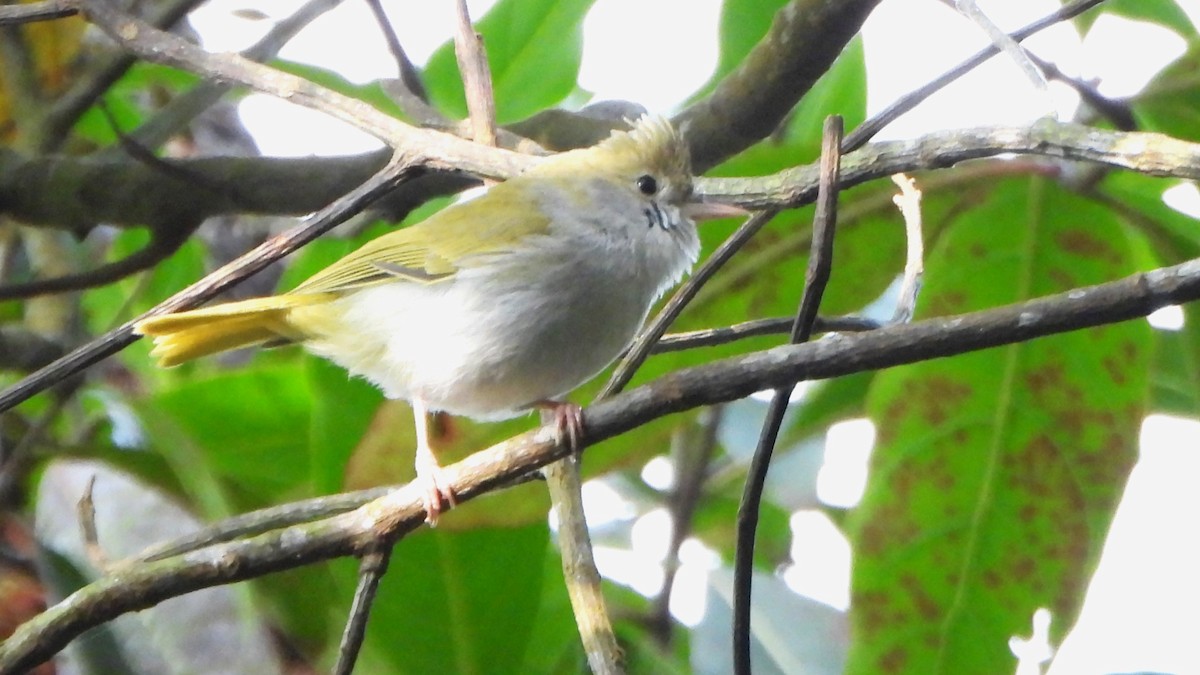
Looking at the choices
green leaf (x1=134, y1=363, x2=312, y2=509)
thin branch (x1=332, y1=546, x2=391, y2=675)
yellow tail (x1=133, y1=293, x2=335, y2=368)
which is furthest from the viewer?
green leaf (x1=134, y1=363, x2=312, y2=509)

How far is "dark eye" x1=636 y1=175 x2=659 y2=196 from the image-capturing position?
76.4 inches

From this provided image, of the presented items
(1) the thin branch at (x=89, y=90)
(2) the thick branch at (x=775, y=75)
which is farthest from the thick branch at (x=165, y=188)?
(2) the thick branch at (x=775, y=75)

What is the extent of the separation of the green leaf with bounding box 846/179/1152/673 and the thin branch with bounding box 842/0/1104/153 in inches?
23.0

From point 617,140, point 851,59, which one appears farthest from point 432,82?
point 851,59

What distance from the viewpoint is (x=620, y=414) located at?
1.09 meters

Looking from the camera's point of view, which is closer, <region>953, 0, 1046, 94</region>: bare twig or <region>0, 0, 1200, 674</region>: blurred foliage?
<region>953, 0, 1046, 94</region>: bare twig

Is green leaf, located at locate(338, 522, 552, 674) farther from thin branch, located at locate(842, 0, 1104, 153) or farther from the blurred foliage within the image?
thin branch, located at locate(842, 0, 1104, 153)

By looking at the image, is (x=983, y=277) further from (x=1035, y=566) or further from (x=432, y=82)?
(x=432, y=82)

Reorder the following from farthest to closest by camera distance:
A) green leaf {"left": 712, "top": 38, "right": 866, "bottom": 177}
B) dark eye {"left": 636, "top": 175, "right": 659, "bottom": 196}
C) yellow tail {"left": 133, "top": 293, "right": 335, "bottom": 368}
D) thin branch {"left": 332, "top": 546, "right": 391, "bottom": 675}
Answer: green leaf {"left": 712, "top": 38, "right": 866, "bottom": 177} → dark eye {"left": 636, "top": 175, "right": 659, "bottom": 196} → yellow tail {"left": 133, "top": 293, "right": 335, "bottom": 368} → thin branch {"left": 332, "top": 546, "right": 391, "bottom": 675}

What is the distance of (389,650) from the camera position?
72.9 inches

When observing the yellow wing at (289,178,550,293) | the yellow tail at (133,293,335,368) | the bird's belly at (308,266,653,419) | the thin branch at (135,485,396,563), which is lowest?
the thin branch at (135,485,396,563)

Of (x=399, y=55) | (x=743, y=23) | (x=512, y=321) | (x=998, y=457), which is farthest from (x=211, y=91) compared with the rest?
(x=998, y=457)

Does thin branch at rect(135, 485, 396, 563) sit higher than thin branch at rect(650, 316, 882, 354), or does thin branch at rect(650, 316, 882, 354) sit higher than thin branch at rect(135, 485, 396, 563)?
thin branch at rect(650, 316, 882, 354)

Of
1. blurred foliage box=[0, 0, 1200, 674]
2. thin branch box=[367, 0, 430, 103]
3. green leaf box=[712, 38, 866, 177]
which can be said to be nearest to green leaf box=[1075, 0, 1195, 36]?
blurred foliage box=[0, 0, 1200, 674]
